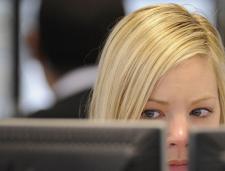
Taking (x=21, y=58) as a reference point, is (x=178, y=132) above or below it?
below

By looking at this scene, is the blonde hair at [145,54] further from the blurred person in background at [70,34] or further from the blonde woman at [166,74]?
the blurred person in background at [70,34]

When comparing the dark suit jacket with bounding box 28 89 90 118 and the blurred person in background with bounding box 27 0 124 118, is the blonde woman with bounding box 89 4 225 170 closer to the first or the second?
the dark suit jacket with bounding box 28 89 90 118

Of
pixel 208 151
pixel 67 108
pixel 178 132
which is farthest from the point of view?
pixel 67 108

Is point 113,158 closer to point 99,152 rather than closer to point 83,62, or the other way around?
point 99,152

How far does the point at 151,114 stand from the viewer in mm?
1381

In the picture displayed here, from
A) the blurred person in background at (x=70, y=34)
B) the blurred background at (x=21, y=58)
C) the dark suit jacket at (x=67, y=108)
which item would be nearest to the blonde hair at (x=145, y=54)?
the dark suit jacket at (x=67, y=108)

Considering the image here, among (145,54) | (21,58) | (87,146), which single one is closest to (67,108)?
(21,58)

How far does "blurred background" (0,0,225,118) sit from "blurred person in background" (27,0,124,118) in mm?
21

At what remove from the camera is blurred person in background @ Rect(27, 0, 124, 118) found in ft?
11.1

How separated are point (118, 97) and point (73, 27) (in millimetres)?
2148

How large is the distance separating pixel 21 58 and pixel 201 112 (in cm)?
226

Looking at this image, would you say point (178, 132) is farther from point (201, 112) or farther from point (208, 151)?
point (208, 151)

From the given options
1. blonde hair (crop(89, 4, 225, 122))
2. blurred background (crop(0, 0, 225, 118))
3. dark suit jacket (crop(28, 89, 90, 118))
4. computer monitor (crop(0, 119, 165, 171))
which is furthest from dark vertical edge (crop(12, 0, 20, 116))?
computer monitor (crop(0, 119, 165, 171))

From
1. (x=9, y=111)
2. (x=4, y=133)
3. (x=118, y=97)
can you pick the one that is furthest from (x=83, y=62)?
(x=4, y=133)
